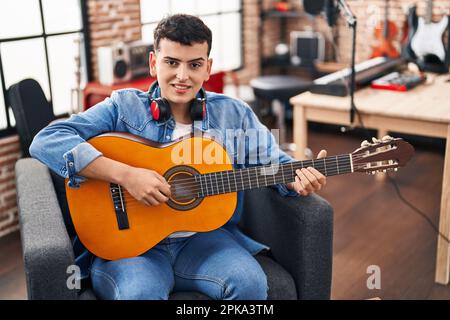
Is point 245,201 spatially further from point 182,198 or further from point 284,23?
point 284,23

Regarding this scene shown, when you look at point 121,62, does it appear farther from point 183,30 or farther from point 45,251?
point 45,251

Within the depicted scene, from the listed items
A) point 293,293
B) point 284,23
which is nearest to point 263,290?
point 293,293

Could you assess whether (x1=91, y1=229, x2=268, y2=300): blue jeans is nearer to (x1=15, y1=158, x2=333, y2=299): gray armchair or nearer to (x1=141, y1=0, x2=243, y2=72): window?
(x1=15, y1=158, x2=333, y2=299): gray armchair

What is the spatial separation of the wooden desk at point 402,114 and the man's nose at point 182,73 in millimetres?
1100

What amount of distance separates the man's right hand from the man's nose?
331 millimetres

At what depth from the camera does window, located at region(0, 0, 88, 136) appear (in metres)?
3.30

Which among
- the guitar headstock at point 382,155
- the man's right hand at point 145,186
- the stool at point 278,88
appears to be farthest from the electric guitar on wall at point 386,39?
the man's right hand at point 145,186

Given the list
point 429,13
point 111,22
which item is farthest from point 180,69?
point 429,13

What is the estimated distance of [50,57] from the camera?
3.67 meters

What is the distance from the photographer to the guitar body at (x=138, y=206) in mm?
1699

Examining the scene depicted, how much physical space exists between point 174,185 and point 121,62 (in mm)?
1903

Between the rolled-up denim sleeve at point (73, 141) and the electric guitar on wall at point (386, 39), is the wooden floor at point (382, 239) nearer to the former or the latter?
the electric guitar on wall at point (386, 39)

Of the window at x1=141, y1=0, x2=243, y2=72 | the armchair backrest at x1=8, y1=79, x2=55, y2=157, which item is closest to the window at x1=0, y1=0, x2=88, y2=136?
the armchair backrest at x1=8, y1=79, x2=55, y2=157
